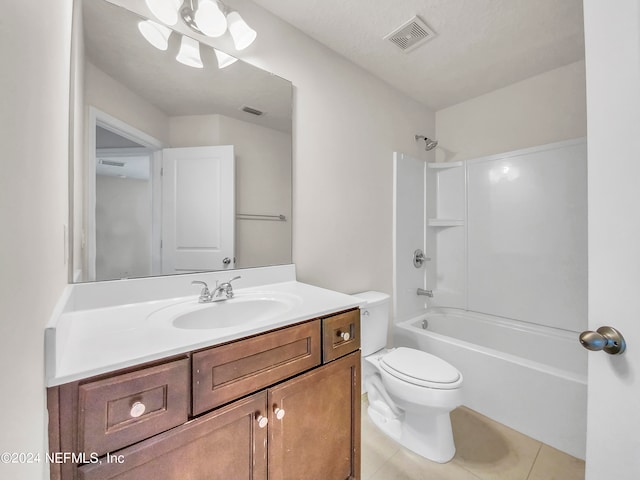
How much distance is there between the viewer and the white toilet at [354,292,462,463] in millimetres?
1340

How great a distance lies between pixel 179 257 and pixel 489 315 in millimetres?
2474

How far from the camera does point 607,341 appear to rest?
2.01 feet

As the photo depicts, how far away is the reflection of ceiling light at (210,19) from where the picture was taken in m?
1.29

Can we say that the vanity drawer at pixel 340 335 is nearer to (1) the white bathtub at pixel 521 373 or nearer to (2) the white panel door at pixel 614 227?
(2) the white panel door at pixel 614 227

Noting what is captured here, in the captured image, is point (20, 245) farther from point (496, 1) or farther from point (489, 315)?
point (489, 315)

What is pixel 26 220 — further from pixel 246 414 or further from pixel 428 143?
pixel 428 143

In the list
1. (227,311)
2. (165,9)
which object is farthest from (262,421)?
(165,9)

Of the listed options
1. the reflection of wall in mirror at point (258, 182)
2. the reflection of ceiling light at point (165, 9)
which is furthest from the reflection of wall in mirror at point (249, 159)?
the reflection of ceiling light at point (165, 9)

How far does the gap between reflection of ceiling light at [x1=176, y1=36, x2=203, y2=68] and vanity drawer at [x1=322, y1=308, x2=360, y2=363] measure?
1345mm

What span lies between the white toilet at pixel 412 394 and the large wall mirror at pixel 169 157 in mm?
799

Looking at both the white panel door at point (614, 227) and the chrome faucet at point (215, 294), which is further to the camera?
the chrome faucet at point (215, 294)

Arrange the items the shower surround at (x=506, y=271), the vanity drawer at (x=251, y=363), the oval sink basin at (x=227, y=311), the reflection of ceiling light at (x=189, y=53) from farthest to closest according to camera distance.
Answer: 1. the shower surround at (x=506, y=271)
2. the reflection of ceiling light at (x=189, y=53)
3. the oval sink basin at (x=227, y=311)
4. the vanity drawer at (x=251, y=363)

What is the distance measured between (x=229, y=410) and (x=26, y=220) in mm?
665

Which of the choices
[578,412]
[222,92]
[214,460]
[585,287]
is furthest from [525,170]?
[214,460]
